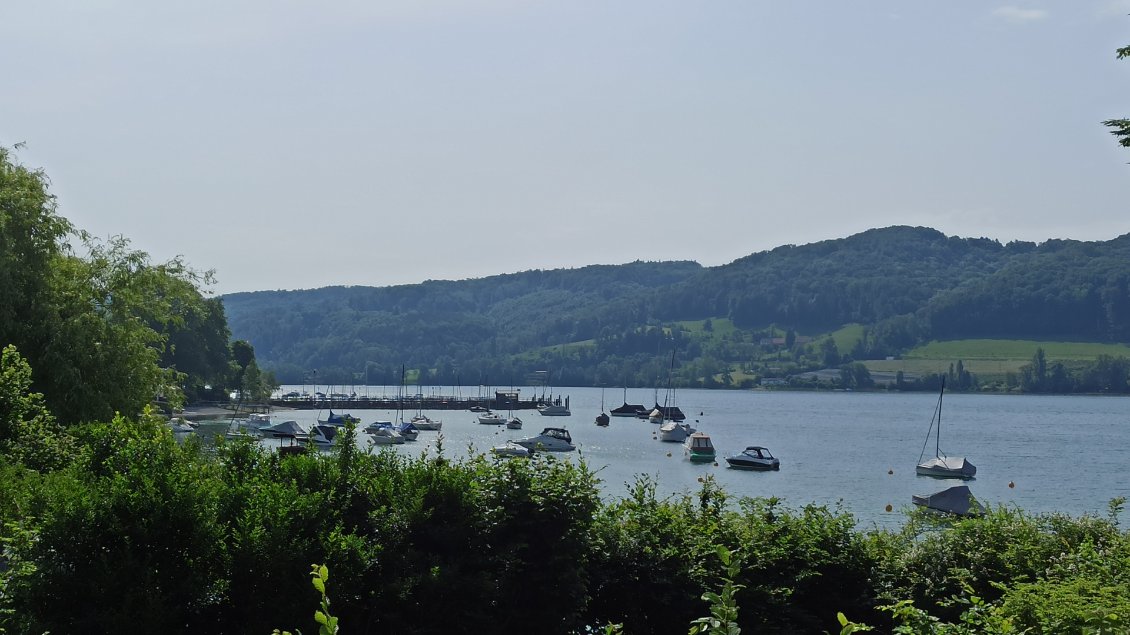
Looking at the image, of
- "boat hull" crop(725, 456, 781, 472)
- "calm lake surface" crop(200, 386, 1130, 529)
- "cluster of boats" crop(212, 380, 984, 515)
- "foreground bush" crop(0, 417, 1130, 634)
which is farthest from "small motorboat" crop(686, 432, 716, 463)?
"foreground bush" crop(0, 417, 1130, 634)

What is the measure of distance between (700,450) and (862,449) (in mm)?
21709

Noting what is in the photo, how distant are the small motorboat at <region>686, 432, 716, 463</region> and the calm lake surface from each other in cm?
111

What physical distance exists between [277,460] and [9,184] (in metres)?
17.7

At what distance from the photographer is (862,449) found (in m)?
92.9

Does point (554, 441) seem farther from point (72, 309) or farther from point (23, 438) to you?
point (23, 438)

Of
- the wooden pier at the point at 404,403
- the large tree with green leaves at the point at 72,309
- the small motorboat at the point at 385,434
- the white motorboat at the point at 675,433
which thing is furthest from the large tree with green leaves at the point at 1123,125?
the wooden pier at the point at 404,403

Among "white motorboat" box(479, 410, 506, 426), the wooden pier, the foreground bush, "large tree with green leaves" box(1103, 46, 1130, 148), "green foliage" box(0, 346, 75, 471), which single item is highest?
"large tree with green leaves" box(1103, 46, 1130, 148)

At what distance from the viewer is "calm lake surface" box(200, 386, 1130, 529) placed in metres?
58.8

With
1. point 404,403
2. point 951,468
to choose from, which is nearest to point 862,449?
point 951,468

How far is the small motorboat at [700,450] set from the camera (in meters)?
77.8

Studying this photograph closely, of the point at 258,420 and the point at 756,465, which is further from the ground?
the point at 258,420

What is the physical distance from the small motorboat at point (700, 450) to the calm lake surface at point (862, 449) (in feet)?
3.63

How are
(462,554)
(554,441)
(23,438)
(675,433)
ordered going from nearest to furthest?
(462,554)
(23,438)
(554,441)
(675,433)

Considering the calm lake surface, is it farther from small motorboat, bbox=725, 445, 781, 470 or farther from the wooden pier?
the wooden pier
